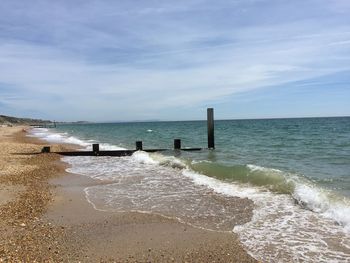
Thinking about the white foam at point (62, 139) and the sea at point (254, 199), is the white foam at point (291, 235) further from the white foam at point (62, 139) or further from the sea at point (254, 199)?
the white foam at point (62, 139)

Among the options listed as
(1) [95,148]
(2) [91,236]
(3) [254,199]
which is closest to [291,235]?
(3) [254,199]

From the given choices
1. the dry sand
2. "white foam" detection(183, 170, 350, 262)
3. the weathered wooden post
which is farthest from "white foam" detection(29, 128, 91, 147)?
"white foam" detection(183, 170, 350, 262)

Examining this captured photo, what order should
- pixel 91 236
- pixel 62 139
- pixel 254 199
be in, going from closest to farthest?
pixel 91 236
pixel 254 199
pixel 62 139

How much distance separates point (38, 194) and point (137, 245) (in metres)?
5.61

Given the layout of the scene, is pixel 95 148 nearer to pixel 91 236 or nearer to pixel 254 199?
pixel 254 199

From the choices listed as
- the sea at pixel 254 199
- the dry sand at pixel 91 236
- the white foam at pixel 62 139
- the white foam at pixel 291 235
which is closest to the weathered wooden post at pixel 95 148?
the sea at pixel 254 199

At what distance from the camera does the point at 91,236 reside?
25.4 feet

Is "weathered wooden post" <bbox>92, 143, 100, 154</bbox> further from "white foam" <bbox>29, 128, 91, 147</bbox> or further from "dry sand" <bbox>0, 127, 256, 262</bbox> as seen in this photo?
"dry sand" <bbox>0, 127, 256, 262</bbox>

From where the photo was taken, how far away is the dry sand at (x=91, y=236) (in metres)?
6.57

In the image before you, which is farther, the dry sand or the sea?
the sea

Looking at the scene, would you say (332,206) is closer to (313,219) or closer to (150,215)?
(313,219)

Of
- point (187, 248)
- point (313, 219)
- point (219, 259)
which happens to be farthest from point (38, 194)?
point (313, 219)

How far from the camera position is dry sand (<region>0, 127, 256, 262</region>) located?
6573mm

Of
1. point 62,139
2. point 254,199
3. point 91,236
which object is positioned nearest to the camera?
point 91,236
